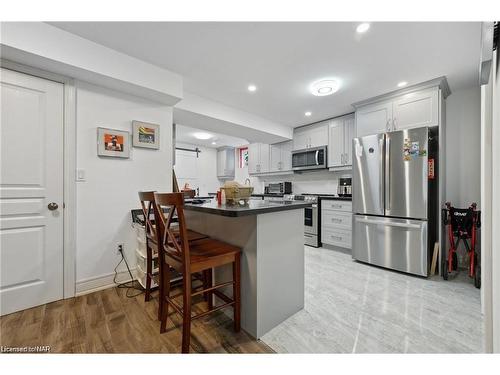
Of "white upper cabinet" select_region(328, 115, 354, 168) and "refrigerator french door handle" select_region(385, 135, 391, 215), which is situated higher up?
"white upper cabinet" select_region(328, 115, 354, 168)

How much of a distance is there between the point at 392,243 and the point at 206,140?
492 cm

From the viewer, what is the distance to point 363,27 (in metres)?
1.75

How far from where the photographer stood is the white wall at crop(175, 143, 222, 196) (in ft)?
20.4

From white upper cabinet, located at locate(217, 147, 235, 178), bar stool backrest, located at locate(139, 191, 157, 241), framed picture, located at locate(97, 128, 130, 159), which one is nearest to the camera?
bar stool backrest, located at locate(139, 191, 157, 241)

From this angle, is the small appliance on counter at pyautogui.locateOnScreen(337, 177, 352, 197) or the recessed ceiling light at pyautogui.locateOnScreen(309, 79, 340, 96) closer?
the recessed ceiling light at pyautogui.locateOnScreen(309, 79, 340, 96)

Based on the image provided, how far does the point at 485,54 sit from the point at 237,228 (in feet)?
4.83

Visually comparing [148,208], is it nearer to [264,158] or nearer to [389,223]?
[389,223]

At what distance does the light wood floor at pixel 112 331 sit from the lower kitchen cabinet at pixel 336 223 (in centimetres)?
258

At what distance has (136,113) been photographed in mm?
2500

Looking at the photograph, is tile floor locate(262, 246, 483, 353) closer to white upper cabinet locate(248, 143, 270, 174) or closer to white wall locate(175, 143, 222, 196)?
white upper cabinet locate(248, 143, 270, 174)

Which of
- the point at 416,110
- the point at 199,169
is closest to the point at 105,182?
the point at 416,110

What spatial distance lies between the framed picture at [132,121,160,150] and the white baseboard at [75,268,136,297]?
149cm

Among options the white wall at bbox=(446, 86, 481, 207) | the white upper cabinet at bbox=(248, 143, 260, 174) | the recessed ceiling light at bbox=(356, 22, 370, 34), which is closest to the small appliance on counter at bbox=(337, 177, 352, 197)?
the white wall at bbox=(446, 86, 481, 207)
